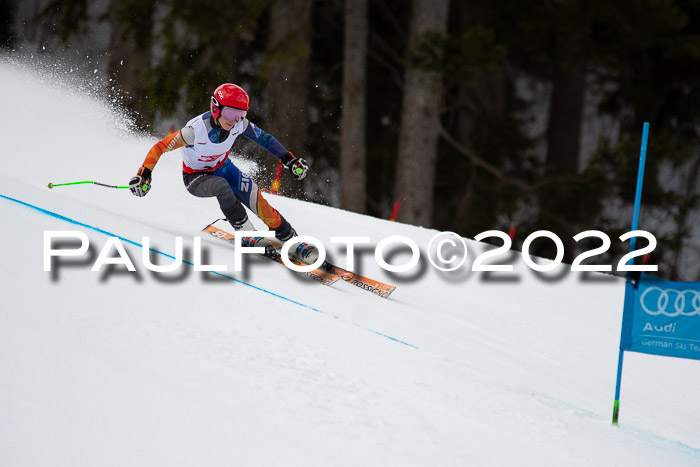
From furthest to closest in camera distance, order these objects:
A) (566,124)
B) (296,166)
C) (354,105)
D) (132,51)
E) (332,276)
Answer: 1. (566,124)
2. (132,51)
3. (354,105)
4. (296,166)
5. (332,276)

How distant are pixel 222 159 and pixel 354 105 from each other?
6.85 meters

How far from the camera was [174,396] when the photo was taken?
10.2 ft

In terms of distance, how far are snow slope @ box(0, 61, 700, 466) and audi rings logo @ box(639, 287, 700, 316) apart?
675 millimetres

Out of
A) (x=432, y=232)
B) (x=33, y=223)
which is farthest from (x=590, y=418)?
(x=432, y=232)

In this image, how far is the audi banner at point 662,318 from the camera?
4.07m

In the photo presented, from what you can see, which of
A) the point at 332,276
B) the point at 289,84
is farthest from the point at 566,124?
the point at 332,276

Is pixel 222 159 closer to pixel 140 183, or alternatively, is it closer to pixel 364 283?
pixel 140 183

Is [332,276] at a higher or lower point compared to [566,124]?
lower

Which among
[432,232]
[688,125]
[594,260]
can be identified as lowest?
[594,260]

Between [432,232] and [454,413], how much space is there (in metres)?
5.45

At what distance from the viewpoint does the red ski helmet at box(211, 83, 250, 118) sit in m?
5.67

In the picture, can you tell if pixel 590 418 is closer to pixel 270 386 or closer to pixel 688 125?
pixel 270 386

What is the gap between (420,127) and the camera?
40.1ft

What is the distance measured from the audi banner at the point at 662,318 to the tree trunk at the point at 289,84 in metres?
8.50
